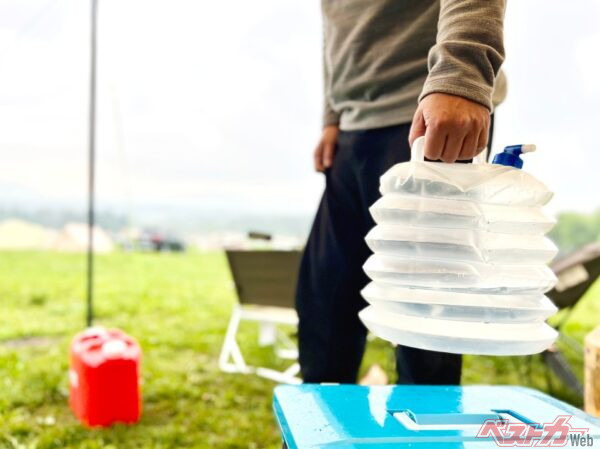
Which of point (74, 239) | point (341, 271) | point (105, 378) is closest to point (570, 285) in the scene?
point (341, 271)

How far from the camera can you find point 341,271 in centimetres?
121

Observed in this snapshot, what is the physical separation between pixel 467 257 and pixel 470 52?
298 millimetres

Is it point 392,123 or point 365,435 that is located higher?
point 392,123

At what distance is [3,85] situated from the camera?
5355 millimetres

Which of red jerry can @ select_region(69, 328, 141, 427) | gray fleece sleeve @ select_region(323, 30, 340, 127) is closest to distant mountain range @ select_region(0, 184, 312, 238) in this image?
red jerry can @ select_region(69, 328, 141, 427)

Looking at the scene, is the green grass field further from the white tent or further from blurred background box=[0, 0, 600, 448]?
the white tent

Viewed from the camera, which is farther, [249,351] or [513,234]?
[249,351]

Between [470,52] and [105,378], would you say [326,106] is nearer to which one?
[470,52]

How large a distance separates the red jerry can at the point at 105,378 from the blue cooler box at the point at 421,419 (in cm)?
125

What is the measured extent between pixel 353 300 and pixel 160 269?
5259 millimetres

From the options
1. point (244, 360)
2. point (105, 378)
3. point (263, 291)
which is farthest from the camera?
point (244, 360)

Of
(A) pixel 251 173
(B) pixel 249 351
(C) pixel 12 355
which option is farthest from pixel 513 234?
(A) pixel 251 173

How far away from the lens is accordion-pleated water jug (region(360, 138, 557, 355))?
2.76ft

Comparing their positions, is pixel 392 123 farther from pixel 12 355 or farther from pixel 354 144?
pixel 12 355
